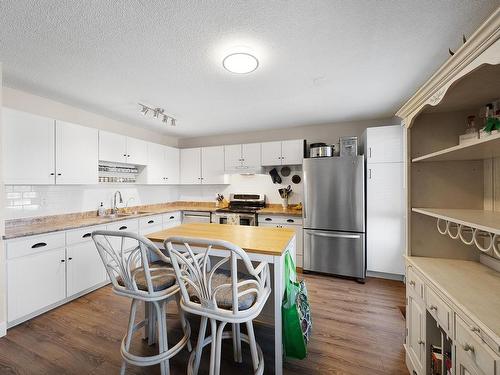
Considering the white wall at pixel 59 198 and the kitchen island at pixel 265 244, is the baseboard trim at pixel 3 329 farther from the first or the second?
the kitchen island at pixel 265 244

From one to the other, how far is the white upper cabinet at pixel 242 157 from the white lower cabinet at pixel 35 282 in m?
2.70

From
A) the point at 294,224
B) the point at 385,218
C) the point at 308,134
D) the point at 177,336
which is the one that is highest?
the point at 308,134

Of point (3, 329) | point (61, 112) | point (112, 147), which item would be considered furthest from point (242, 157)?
point (3, 329)

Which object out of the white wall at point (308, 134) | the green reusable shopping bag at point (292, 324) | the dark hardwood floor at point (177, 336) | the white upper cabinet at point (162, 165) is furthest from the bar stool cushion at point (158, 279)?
the white wall at point (308, 134)

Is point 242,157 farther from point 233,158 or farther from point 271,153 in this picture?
point 271,153

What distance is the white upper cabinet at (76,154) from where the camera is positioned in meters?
2.58

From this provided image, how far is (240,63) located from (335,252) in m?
2.67

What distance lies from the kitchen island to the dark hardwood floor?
0.37m

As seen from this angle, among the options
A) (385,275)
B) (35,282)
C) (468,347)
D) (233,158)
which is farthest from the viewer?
(233,158)

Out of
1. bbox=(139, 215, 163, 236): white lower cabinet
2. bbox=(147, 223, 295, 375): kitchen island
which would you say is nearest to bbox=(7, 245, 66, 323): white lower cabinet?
bbox=(139, 215, 163, 236): white lower cabinet

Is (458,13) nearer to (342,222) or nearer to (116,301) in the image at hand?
(342,222)

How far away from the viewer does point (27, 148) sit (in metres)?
2.29

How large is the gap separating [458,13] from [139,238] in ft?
7.61

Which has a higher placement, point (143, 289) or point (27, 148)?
point (27, 148)
